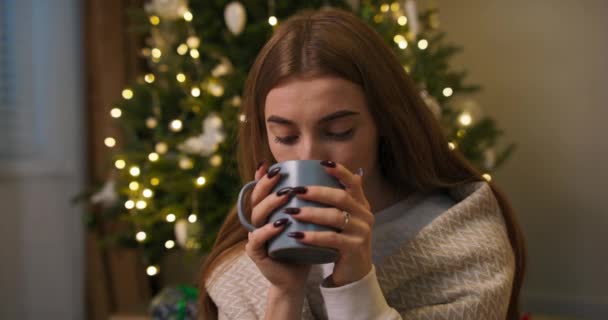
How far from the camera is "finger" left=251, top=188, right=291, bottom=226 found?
2.49 feet

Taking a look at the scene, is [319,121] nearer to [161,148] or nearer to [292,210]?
[292,210]

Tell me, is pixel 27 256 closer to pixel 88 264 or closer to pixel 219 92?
pixel 88 264

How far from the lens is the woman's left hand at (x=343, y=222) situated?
0.74 metres

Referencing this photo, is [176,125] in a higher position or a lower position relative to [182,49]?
lower

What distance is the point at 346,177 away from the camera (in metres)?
0.77

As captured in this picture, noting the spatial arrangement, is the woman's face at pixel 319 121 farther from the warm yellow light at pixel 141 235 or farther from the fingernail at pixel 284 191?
the warm yellow light at pixel 141 235

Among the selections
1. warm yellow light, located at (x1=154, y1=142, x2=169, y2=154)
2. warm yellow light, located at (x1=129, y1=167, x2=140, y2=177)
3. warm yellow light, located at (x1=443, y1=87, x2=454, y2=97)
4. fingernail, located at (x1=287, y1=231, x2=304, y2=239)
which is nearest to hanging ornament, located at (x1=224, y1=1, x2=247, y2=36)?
warm yellow light, located at (x1=154, y1=142, x2=169, y2=154)

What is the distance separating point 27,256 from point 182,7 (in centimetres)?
110

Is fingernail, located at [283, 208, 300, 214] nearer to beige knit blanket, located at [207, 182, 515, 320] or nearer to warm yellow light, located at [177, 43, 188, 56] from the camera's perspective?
beige knit blanket, located at [207, 182, 515, 320]

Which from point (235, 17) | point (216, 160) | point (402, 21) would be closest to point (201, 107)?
point (216, 160)

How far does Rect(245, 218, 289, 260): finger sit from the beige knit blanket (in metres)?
0.20

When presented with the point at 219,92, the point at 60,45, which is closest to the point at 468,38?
the point at 219,92

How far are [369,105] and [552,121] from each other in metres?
2.00

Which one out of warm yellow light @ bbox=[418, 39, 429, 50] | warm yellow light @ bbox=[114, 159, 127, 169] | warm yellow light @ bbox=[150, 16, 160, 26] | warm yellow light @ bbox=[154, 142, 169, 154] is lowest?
warm yellow light @ bbox=[114, 159, 127, 169]
